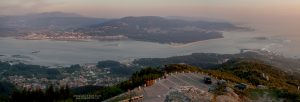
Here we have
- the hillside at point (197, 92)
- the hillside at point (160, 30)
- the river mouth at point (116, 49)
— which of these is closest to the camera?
the hillside at point (197, 92)

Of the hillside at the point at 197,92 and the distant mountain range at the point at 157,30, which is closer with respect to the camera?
the hillside at the point at 197,92

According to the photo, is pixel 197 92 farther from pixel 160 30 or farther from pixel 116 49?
pixel 160 30

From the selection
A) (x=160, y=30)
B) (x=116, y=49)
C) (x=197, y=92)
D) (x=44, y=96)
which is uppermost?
(x=197, y=92)

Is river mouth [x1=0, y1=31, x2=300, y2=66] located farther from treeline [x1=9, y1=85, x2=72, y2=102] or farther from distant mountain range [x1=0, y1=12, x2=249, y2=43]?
treeline [x1=9, y1=85, x2=72, y2=102]

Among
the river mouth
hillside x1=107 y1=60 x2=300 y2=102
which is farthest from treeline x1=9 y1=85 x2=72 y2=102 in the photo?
the river mouth

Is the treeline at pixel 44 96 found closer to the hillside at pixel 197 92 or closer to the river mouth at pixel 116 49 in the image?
the hillside at pixel 197 92

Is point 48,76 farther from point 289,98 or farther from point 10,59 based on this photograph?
point 289,98

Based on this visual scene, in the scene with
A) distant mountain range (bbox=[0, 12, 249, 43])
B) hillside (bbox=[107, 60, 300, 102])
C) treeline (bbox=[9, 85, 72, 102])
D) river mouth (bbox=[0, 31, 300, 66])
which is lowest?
river mouth (bbox=[0, 31, 300, 66])

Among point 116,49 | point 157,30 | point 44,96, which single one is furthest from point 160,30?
point 44,96

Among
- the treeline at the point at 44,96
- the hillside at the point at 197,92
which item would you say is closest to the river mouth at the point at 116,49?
the treeline at the point at 44,96
